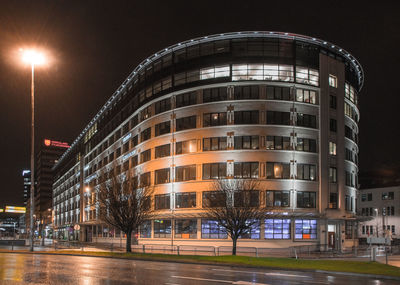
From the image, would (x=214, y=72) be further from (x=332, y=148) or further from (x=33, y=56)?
(x=33, y=56)

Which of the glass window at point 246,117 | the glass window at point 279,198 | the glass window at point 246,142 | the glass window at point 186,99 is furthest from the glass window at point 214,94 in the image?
the glass window at point 279,198

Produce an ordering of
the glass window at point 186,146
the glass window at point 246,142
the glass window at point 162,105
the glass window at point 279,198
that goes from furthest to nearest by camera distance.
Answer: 1. the glass window at point 162,105
2. the glass window at point 186,146
3. the glass window at point 246,142
4. the glass window at point 279,198

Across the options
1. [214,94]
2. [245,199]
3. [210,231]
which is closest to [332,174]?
[210,231]

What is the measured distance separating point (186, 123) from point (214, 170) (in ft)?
22.7

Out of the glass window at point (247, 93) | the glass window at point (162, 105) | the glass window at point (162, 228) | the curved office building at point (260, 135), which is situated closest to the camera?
the curved office building at point (260, 135)

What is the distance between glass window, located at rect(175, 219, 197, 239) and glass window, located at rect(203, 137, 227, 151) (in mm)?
8425

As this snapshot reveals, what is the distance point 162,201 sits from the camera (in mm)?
54969

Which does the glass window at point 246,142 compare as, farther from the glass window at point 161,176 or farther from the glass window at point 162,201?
the glass window at point 162,201

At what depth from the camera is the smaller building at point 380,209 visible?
8674 centimetres

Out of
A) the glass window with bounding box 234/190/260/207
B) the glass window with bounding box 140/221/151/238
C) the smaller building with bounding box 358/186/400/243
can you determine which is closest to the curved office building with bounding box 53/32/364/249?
the glass window with bounding box 140/221/151/238

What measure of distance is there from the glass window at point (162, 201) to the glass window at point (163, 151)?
4.99m

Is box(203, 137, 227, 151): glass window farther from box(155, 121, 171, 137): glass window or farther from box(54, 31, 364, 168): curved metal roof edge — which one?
box(54, 31, 364, 168): curved metal roof edge

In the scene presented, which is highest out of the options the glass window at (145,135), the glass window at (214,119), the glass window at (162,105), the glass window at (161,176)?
the glass window at (162,105)

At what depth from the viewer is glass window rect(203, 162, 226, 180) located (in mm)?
49500
